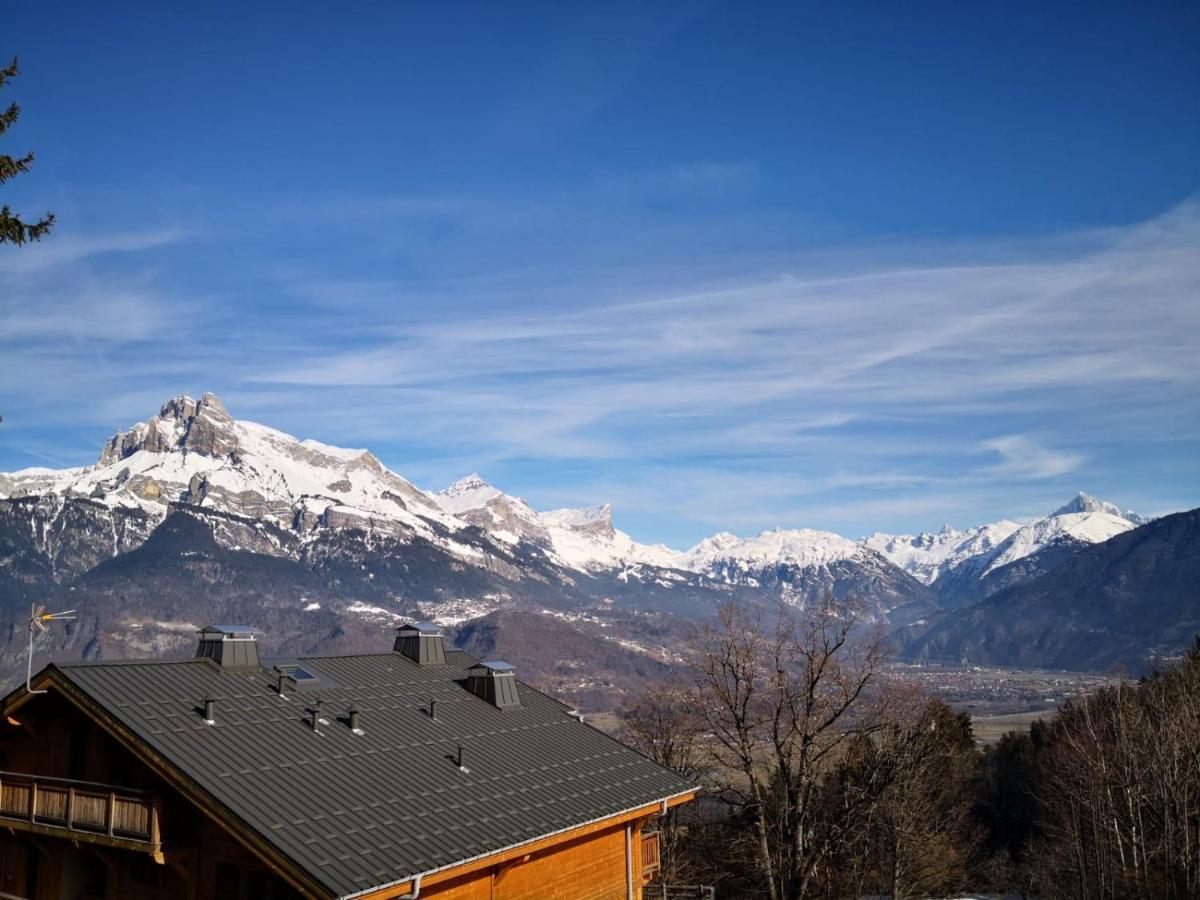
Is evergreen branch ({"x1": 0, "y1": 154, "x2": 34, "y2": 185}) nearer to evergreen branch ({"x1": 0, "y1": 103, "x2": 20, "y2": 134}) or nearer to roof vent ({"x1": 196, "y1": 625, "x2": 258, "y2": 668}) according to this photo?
evergreen branch ({"x1": 0, "y1": 103, "x2": 20, "y2": 134})

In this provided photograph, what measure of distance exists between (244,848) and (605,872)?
10.6 meters

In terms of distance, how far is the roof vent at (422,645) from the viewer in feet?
103

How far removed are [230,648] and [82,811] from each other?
4.99 metres

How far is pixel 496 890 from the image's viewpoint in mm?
22641

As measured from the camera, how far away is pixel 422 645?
31469 mm

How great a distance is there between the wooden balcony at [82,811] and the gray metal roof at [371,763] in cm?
145

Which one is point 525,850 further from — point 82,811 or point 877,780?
point 877,780

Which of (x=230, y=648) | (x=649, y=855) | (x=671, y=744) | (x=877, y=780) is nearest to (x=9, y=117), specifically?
(x=230, y=648)

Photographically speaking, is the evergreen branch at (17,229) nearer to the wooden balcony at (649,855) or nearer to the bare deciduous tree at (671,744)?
the wooden balcony at (649,855)

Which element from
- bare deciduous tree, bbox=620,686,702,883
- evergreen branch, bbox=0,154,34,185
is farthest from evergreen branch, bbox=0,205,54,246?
bare deciduous tree, bbox=620,686,702,883

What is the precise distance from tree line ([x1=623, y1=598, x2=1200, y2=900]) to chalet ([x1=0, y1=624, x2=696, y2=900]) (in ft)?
37.6

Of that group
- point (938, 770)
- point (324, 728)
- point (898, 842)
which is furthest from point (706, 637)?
point (938, 770)

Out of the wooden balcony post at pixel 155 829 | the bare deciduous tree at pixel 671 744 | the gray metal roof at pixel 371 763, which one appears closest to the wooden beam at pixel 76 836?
the wooden balcony post at pixel 155 829

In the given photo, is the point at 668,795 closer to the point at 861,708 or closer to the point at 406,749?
the point at 406,749
